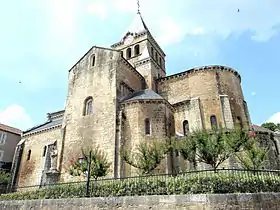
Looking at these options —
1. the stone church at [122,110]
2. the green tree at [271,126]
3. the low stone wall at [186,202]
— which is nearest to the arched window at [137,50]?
the stone church at [122,110]

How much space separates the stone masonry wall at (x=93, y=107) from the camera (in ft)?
67.4

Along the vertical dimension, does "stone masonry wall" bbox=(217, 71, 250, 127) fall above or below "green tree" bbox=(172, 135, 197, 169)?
above

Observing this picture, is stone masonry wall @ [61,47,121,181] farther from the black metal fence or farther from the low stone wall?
the low stone wall

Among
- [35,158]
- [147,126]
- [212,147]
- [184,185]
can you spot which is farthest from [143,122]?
[35,158]

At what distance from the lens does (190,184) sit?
10133 mm

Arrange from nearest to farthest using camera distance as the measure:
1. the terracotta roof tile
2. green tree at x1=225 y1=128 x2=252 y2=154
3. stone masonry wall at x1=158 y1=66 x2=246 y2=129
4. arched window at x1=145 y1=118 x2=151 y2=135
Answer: green tree at x1=225 y1=128 x2=252 y2=154
arched window at x1=145 y1=118 x2=151 y2=135
stone masonry wall at x1=158 y1=66 x2=246 y2=129
the terracotta roof tile

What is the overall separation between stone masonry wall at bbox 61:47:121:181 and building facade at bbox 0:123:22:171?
15.5 meters

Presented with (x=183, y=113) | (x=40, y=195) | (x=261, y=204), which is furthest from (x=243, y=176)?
(x=183, y=113)

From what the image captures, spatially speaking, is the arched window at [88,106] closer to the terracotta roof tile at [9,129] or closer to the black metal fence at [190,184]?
the black metal fence at [190,184]

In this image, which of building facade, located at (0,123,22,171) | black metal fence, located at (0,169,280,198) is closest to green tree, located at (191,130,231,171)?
black metal fence, located at (0,169,280,198)

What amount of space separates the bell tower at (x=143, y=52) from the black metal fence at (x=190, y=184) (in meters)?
17.4

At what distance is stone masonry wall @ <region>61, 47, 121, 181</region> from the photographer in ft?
67.4

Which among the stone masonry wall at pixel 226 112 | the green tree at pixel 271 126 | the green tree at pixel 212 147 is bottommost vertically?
the green tree at pixel 212 147

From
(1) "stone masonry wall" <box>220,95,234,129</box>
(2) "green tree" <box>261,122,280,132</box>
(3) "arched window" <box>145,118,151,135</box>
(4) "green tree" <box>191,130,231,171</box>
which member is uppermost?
(2) "green tree" <box>261,122,280,132</box>
